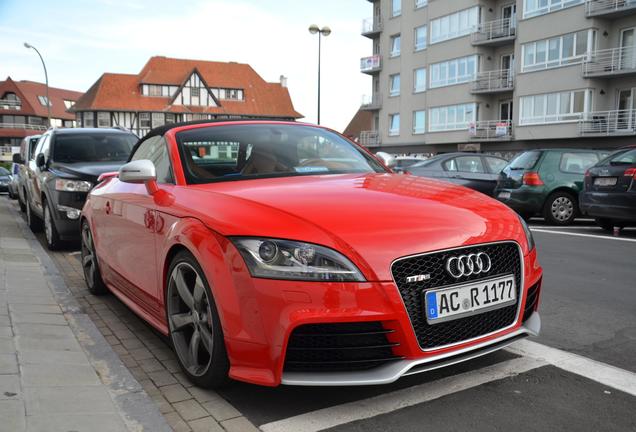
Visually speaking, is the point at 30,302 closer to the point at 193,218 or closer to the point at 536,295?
the point at 193,218

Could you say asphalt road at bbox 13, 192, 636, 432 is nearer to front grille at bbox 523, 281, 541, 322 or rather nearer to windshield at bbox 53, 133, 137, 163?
front grille at bbox 523, 281, 541, 322

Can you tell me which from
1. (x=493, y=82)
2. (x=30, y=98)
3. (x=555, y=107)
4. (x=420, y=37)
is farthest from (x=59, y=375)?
(x=30, y=98)

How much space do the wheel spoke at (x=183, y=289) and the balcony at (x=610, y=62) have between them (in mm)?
33274

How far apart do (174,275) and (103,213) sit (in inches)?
77.4

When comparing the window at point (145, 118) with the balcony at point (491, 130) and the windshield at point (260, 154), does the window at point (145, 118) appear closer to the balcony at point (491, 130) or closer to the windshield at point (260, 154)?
the balcony at point (491, 130)

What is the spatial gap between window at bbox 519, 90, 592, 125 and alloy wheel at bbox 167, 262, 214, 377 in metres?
34.1

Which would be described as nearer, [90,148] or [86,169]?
[86,169]

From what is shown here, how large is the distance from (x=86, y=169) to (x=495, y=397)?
7.42 metres

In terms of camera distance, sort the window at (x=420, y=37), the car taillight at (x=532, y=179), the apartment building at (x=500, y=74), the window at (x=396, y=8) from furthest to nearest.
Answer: the window at (x=396, y=8)
the window at (x=420, y=37)
the apartment building at (x=500, y=74)
the car taillight at (x=532, y=179)

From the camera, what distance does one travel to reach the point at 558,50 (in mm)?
35062

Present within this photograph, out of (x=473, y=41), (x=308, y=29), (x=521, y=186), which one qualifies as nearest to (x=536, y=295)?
(x=521, y=186)

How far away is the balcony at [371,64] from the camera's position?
51.0 meters

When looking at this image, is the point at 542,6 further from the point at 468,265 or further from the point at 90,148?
the point at 468,265

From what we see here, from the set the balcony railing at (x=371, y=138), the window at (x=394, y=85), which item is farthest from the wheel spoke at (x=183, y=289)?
the balcony railing at (x=371, y=138)
